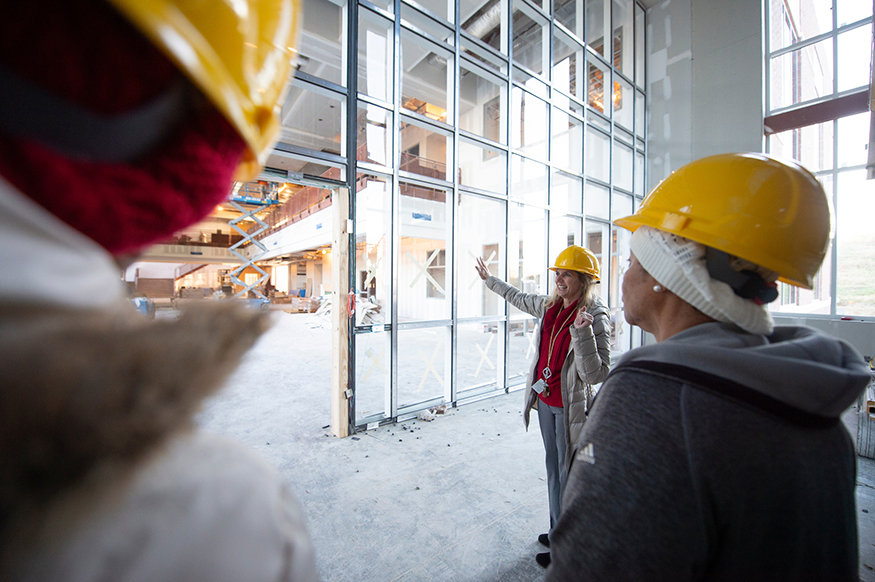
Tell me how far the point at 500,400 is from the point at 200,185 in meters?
5.42

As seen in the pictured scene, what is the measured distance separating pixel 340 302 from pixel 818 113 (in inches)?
406

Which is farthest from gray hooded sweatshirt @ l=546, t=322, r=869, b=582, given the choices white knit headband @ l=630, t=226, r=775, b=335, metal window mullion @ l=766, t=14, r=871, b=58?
metal window mullion @ l=766, t=14, r=871, b=58

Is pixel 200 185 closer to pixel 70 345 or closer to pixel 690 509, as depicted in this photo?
pixel 70 345

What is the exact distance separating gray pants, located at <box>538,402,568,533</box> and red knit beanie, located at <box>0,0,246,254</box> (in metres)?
2.49

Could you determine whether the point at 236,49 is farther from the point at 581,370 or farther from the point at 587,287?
the point at 587,287

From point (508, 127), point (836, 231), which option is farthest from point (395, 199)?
point (836, 231)

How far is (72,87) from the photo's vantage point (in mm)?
276

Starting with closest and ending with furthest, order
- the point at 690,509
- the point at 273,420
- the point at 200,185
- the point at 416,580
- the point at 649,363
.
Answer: the point at 200,185 < the point at 690,509 < the point at 649,363 < the point at 416,580 < the point at 273,420

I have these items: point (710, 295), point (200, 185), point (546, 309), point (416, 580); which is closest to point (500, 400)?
point (546, 309)

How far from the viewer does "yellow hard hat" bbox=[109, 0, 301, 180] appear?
1.02ft

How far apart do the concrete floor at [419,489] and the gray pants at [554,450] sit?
322 millimetres

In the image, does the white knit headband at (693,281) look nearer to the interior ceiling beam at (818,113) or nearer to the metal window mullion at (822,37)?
the interior ceiling beam at (818,113)

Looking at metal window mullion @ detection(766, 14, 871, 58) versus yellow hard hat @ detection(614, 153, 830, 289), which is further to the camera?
metal window mullion @ detection(766, 14, 871, 58)

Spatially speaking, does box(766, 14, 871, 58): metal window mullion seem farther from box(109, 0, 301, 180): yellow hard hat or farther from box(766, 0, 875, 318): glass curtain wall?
box(109, 0, 301, 180): yellow hard hat
